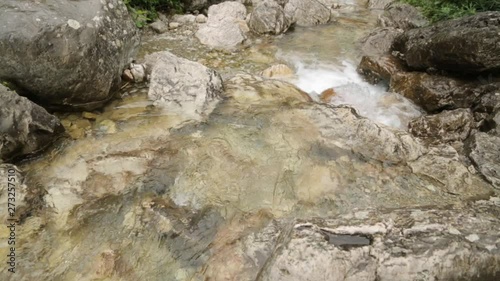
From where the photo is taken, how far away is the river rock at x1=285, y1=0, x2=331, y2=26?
381 inches

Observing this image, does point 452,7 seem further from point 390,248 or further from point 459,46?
point 390,248

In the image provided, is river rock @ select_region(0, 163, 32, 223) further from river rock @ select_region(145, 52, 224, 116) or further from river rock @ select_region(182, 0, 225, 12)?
river rock @ select_region(182, 0, 225, 12)

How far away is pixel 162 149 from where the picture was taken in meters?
4.84

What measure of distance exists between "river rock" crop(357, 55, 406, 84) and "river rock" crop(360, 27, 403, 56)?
39cm

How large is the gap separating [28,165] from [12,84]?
4.10ft

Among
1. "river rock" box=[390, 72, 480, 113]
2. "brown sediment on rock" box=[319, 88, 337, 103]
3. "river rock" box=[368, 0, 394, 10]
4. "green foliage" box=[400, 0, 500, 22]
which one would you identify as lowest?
"brown sediment on rock" box=[319, 88, 337, 103]

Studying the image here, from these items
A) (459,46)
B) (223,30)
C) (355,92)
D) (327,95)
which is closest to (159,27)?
(223,30)

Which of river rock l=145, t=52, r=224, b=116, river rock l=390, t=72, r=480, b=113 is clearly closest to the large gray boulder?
river rock l=390, t=72, r=480, b=113

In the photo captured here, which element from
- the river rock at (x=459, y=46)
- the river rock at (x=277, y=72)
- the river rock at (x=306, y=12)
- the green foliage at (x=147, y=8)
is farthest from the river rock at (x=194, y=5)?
the river rock at (x=459, y=46)

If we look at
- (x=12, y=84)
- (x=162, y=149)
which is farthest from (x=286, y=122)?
(x=12, y=84)

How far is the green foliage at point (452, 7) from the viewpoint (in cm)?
818

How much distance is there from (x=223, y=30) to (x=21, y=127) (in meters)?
5.23

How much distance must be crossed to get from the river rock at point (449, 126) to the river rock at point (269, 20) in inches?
179

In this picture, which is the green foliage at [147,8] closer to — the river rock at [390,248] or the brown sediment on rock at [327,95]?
the brown sediment on rock at [327,95]
